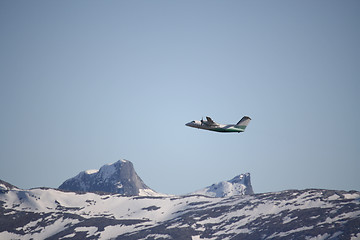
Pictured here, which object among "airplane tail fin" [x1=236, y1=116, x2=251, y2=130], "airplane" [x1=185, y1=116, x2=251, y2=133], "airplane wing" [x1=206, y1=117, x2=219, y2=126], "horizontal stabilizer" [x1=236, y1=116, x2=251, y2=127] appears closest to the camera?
"airplane wing" [x1=206, y1=117, x2=219, y2=126]

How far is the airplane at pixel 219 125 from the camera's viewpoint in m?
158

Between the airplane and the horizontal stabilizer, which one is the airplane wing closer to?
the airplane

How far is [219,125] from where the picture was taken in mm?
159250

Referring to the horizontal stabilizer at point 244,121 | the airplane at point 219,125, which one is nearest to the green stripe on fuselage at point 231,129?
the airplane at point 219,125

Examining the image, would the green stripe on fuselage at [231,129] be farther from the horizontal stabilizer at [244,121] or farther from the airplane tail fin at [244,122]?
the horizontal stabilizer at [244,121]

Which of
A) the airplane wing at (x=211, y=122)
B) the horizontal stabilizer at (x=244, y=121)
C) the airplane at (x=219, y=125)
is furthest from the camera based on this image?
the horizontal stabilizer at (x=244, y=121)

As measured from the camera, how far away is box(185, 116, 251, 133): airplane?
519ft

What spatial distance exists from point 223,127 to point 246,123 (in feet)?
33.3

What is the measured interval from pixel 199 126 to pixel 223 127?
751 centimetres

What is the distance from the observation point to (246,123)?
543ft

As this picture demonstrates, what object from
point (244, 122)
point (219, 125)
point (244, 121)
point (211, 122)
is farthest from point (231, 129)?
point (211, 122)

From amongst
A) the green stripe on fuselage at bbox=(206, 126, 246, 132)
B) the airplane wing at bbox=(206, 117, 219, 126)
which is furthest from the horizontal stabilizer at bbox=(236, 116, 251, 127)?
the airplane wing at bbox=(206, 117, 219, 126)

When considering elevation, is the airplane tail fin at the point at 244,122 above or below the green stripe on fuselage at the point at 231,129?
above

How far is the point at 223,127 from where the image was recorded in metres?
159
